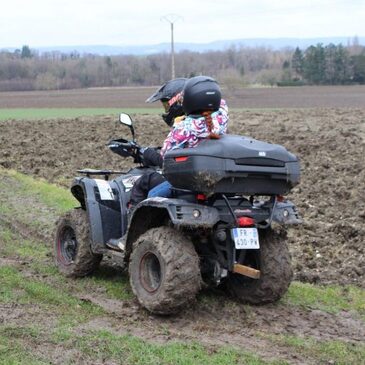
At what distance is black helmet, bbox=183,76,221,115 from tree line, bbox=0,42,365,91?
62.0m

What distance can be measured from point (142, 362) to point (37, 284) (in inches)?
85.6

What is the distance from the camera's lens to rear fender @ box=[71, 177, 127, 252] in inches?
275

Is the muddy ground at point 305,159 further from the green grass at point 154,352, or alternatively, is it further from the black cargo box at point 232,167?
the green grass at point 154,352

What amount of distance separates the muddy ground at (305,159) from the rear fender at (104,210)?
2209 mm

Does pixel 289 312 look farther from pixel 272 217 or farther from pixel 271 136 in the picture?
pixel 271 136

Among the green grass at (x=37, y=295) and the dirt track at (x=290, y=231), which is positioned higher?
the green grass at (x=37, y=295)

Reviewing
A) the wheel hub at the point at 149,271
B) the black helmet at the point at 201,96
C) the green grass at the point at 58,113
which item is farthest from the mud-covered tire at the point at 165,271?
the green grass at the point at 58,113

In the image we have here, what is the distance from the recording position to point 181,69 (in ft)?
341

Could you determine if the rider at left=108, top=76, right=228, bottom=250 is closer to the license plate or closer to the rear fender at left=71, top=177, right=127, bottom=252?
the rear fender at left=71, top=177, right=127, bottom=252

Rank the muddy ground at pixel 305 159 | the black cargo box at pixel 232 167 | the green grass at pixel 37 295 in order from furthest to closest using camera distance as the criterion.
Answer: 1. the muddy ground at pixel 305 159
2. the green grass at pixel 37 295
3. the black cargo box at pixel 232 167

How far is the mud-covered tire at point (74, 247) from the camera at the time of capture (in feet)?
23.6

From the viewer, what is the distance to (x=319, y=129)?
821 inches

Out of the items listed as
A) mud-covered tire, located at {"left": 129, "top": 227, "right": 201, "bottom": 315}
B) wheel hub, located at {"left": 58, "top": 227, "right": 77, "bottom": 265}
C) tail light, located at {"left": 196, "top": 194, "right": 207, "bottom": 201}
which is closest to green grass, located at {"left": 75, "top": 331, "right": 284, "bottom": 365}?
mud-covered tire, located at {"left": 129, "top": 227, "right": 201, "bottom": 315}

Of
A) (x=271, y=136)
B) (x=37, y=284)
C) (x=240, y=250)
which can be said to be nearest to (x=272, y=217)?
(x=240, y=250)
